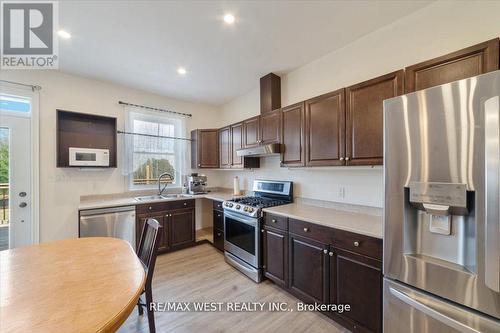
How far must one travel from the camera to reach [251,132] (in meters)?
3.20

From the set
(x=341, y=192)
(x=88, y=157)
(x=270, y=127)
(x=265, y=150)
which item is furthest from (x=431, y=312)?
(x=88, y=157)

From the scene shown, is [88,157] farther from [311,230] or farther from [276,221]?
[311,230]

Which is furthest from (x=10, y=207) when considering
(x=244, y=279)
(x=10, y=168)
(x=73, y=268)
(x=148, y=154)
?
(x=244, y=279)

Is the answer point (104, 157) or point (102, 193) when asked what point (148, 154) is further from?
point (102, 193)

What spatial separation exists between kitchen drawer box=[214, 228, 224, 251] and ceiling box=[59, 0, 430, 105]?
247 centimetres

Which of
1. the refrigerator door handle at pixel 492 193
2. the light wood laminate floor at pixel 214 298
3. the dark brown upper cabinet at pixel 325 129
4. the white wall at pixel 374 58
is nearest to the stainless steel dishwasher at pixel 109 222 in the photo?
the light wood laminate floor at pixel 214 298

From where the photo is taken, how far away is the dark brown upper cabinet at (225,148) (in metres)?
3.71

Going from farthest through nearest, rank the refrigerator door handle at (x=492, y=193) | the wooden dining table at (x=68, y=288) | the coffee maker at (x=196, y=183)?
1. the coffee maker at (x=196, y=183)
2. the refrigerator door handle at (x=492, y=193)
3. the wooden dining table at (x=68, y=288)

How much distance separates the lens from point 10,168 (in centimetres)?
255

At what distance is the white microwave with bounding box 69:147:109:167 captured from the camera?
9.62 feet

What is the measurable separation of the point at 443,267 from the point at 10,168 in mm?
4297

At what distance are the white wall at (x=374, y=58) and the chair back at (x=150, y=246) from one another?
75.1 inches

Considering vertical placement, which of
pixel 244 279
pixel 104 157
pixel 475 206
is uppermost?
pixel 104 157

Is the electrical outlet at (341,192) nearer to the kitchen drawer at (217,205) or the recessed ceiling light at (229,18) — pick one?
the kitchen drawer at (217,205)
